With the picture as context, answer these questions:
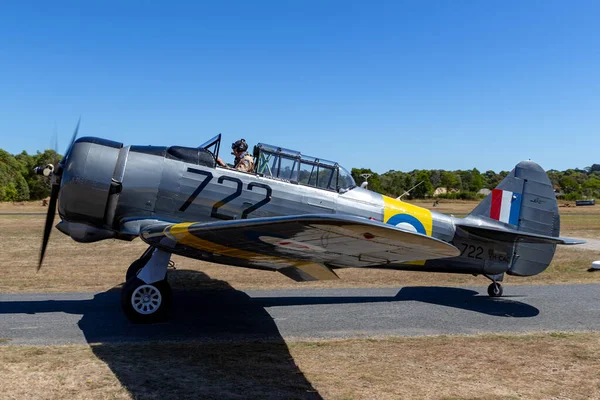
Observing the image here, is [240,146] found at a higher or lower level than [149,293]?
higher

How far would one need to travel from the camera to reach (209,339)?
21.2 feet

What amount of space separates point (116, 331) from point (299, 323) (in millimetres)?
2639

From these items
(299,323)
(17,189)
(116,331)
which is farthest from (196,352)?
(17,189)

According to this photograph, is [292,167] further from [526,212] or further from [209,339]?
[526,212]

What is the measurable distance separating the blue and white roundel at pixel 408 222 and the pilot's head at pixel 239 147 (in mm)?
2833

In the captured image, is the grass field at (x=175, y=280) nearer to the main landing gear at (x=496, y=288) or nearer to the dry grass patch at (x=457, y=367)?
the main landing gear at (x=496, y=288)

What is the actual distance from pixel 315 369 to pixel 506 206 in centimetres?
603

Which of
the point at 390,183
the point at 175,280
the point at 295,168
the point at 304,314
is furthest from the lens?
the point at 390,183

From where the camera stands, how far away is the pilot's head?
27.7 ft

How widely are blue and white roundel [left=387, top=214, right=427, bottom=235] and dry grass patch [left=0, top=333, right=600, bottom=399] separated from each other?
2.40 meters

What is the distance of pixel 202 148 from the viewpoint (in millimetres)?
8062

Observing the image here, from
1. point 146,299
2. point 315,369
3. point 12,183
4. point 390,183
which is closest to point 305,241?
point 315,369

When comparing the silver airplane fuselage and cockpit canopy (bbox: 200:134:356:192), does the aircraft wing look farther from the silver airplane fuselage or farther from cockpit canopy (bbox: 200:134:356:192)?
cockpit canopy (bbox: 200:134:356:192)

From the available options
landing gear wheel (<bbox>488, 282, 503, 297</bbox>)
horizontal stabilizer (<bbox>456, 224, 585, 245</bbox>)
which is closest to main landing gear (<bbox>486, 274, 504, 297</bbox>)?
landing gear wheel (<bbox>488, 282, 503, 297</bbox>)
